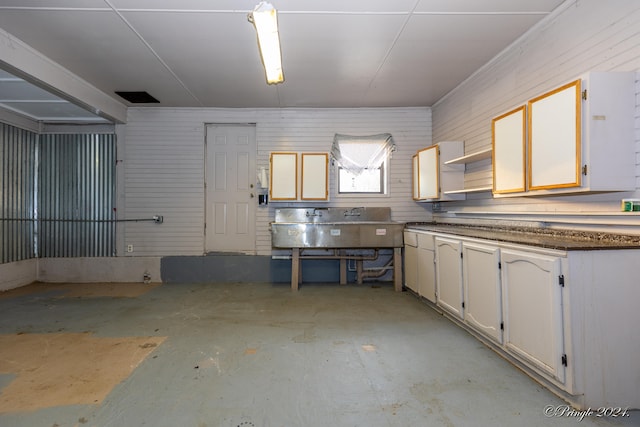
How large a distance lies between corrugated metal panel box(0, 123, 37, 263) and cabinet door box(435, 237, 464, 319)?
622cm

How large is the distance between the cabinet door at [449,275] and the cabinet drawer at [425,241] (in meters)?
0.12

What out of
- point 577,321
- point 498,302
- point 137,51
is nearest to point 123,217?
point 137,51

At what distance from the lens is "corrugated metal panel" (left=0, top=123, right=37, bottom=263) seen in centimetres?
459

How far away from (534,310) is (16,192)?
6928 mm

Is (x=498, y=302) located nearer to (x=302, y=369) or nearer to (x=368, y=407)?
(x=368, y=407)

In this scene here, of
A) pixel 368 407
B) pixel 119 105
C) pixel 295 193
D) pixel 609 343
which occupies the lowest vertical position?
pixel 368 407

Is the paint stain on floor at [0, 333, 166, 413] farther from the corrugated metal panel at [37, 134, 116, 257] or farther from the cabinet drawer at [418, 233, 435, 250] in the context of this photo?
the cabinet drawer at [418, 233, 435, 250]

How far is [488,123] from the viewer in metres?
3.60

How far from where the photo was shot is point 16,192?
4.79m

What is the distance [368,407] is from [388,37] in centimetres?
326

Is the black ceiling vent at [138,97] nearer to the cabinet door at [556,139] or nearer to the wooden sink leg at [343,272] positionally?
the wooden sink leg at [343,272]

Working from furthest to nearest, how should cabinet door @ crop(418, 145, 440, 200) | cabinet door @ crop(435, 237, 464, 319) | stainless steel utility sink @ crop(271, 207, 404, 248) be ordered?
1. stainless steel utility sink @ crop(271, 207, 404, 248)
2. cabinet door @ crop(418, 145, 440, 200)
3. cabinet door @ crop(435, 237, 464, 319)

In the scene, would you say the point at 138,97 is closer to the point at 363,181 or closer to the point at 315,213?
the point at 315,213

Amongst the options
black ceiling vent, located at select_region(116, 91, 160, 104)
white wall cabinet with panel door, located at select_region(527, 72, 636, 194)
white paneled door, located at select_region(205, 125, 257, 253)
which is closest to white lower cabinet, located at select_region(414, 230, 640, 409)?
white wall cabinet with panel door, located at select_region(527, 72, 636, 194)
